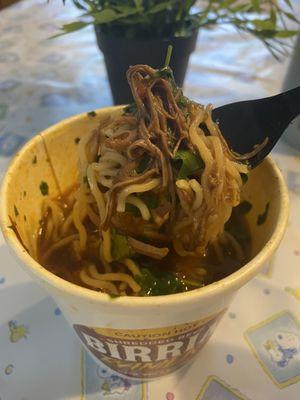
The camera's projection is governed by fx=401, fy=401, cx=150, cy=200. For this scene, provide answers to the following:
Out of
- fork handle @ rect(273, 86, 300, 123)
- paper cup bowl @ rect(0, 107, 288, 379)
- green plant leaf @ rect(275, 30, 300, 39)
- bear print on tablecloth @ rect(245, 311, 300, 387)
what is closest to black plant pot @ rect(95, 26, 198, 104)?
green plant leaf @ rect(275, 30, 300, 39)

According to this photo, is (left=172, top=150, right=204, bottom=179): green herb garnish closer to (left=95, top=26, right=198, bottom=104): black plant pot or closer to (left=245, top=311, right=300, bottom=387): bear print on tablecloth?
(left=245, top=311, right=300, bottom=387): bear print on tablecloth

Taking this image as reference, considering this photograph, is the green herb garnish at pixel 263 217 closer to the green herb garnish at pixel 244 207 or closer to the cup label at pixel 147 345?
the green herb garnish at pixel 244 207

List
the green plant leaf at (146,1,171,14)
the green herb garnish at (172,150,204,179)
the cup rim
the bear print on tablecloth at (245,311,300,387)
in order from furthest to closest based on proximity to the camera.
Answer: the green plant leaf at (146,1,171,14) < the bear print on tablecloth at (245,311,300,387) < the green herb garnish at (172,150,204,179) < the cup rim

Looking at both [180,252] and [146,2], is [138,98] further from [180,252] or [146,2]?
[146,2]

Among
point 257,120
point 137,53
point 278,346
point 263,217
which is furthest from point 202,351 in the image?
point 137,53

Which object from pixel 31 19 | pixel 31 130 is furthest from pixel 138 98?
pixel 31 19

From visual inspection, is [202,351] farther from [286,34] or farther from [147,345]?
[286,34]

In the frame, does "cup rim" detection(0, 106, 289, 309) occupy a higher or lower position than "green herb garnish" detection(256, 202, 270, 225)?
higher
